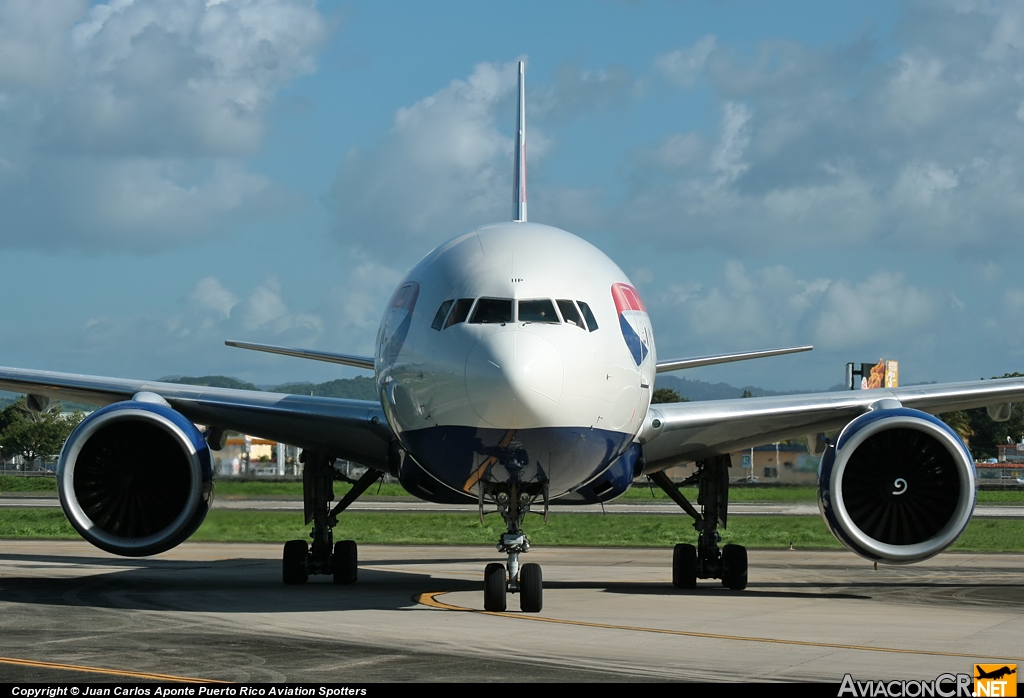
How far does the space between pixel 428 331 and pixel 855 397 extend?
242 inches

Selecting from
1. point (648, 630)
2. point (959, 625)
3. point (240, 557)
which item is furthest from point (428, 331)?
point (240, 557)

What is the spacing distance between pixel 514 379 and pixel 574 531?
825 inches

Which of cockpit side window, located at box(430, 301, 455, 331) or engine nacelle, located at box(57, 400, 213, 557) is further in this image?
engine nacelle, located at box(57, 400, 213, 557)

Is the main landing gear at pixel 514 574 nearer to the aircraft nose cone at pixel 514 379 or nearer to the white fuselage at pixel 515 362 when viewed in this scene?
the white fuselage at pixel 515 362

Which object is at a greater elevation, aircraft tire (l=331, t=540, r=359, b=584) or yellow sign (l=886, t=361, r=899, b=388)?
yellow sign (l=886, t=361, r=899, b=388)

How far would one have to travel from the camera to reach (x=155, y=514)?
14.6 meters

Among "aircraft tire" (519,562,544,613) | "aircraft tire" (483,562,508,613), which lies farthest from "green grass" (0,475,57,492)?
"aircraft tire" (519,562,544,613)

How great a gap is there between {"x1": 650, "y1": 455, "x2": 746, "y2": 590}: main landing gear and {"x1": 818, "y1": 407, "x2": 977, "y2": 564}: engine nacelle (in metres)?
2.99

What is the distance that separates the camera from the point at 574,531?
3148 cm

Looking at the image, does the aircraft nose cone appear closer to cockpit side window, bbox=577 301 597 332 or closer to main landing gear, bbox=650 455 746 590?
cockpit side window, bbox=577 301 597 332

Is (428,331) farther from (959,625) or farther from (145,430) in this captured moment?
(959,625)

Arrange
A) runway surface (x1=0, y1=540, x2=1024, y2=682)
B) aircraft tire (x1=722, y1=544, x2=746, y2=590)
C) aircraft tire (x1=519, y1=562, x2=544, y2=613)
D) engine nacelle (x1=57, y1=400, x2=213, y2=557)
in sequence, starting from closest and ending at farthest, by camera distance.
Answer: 1. runway surface (x1=0, y1=540, x2=1024, y2=682)
2. aircraft tire (x1=519, y1=562, x2=544, y2=613)
3. engine nacelle (x1=57, y1=400, x2=213, y2=557)
4. aircraft tire (x1=722, y1=544, x2=746, y2=590)

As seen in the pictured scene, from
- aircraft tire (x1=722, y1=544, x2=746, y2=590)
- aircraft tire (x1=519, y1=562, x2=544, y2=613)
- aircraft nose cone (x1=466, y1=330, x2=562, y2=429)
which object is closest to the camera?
aircraft nose cone (x1=466, y1=330, x2=562, y2=429)

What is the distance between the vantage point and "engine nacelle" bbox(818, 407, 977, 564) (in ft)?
46.0
